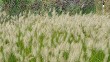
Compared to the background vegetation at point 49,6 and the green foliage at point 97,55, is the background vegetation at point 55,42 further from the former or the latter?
the background vegetation at point 49,6

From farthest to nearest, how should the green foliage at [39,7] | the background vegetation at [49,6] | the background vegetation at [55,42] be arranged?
1. the green foliage at [39,7]
2. the background vegetation at [49,6]
3. the background vegetation at [55,42]

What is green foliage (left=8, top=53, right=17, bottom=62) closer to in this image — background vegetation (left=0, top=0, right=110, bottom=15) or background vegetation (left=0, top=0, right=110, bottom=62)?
background vegetation (left=0, top=0, right=110, bottom=62)

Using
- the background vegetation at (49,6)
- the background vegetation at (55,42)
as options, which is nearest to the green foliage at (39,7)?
the background vegetation at (49,6)

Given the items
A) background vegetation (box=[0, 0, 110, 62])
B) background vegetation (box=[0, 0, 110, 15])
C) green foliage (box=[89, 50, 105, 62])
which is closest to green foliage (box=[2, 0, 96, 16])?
background vegetation (box=[0, 0, 110, 15])

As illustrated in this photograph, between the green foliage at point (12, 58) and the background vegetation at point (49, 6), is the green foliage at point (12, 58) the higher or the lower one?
the higher one

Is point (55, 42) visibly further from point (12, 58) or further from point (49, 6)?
point (49, 6)

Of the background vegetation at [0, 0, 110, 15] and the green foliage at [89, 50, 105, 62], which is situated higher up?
the green foliage at [89, 50, 105, 62]

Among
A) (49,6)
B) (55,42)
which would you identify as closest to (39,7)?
(49,6)

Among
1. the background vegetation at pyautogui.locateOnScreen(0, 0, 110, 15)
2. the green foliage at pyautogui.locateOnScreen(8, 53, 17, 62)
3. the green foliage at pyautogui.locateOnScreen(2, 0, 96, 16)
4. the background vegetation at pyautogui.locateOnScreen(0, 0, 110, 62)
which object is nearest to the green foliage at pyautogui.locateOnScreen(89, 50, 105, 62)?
the background vegetation at pyautogui.locateOnScreen(0, 0, 110, 62)

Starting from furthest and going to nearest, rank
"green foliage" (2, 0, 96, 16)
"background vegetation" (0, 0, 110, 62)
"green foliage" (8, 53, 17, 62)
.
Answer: "green foliage" (2, 0, 96, 16), "green foliage" (8, 53, 17, 62), "background vegetation" (0, 0, 110, 62)

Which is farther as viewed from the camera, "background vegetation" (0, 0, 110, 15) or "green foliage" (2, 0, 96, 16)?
"green foliage" (2, 0, 96, 16)

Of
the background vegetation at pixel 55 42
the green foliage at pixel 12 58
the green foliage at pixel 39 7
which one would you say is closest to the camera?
the background vegetation at pixel 55 42

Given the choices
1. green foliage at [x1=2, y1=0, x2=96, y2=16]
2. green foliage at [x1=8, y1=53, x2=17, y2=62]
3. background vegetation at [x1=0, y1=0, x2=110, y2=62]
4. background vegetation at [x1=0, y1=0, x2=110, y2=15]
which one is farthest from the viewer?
green foliage at [x1=2, y1=0, x2=96, y2=16]

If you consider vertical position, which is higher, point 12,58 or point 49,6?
point 12,58
